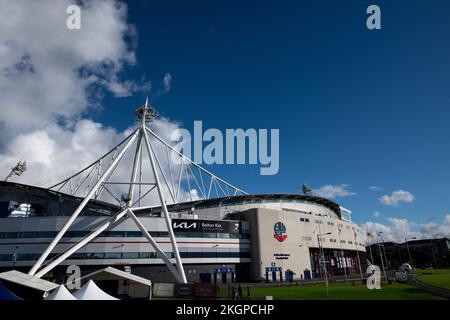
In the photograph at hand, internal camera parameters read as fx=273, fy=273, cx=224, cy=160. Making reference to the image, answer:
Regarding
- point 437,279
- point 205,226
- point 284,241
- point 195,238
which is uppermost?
point 205,226

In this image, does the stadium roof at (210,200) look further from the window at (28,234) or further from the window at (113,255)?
the window at (28,234)

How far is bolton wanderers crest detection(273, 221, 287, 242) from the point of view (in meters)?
68.2

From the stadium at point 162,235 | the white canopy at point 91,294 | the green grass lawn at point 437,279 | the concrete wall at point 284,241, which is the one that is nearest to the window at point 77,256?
the stadium at point 162,235

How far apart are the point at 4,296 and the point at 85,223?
141 ft

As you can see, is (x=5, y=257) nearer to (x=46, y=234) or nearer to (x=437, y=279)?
(x=46, y=234)

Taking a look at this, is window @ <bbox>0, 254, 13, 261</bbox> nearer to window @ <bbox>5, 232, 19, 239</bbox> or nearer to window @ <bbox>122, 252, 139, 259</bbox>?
window @ <bbox>5, 232, 19, 239</bbox>

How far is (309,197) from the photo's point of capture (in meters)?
93.8

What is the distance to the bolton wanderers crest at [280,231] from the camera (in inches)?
2684

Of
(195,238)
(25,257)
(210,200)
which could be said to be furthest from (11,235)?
(210,200)

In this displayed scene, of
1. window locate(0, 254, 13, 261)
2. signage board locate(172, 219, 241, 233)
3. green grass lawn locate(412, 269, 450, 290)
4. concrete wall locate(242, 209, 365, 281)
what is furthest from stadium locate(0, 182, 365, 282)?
green grass lawn locate(412, 269, 450, 290)

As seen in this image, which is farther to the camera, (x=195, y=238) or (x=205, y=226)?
(x=205, y=226)

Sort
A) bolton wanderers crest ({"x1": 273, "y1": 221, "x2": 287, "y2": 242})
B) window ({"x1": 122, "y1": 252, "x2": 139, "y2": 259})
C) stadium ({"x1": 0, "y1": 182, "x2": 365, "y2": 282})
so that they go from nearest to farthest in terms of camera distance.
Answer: stadium ({"x1": 0, "y1": 182, "x2": 365, "y2": 282}) < window ({"x1": 122, "y1": 252, "x2": 139, "y2": 259}) < bolton wanderers crest ({"x1": 273, "y1": 221, "x2": 287, "y2": 242})

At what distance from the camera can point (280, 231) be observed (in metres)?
68.9

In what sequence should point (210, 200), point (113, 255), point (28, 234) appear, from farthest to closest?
point (210, 200) → point (113, 255) → point (28, 234)
